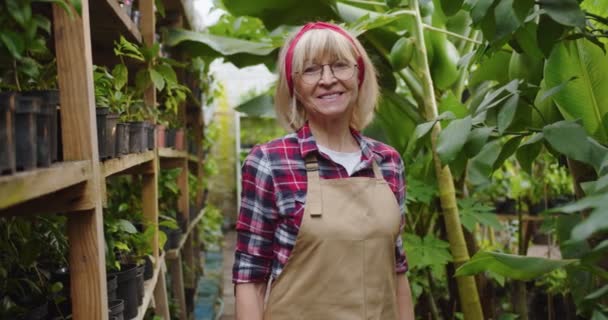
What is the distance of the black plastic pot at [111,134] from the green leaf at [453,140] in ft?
2.74

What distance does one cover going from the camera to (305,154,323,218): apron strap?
1.38 metres

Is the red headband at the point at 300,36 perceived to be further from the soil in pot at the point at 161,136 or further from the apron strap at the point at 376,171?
the soil in pot at the point at 161,136

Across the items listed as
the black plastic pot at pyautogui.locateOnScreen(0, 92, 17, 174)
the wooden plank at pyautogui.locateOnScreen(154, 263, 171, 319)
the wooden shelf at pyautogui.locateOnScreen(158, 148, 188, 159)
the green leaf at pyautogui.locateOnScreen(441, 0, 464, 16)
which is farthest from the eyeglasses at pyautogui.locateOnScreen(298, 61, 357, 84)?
the wooden plank at pyautogui.locateOnScreen(154, 263, 171, 319)

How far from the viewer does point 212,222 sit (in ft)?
19.5

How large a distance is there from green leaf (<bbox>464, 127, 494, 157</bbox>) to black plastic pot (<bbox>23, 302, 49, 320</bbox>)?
1015mm

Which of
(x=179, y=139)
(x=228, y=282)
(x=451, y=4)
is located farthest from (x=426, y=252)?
(x=228, y=282)

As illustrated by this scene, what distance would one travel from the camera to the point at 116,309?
5.65 feet

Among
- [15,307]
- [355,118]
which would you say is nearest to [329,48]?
[355,118]

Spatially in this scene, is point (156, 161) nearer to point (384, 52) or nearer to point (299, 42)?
point (384, 52)

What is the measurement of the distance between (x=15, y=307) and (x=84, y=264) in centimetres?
18

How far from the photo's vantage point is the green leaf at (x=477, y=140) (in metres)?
1.28

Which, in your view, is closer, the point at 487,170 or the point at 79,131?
the point at 79,131

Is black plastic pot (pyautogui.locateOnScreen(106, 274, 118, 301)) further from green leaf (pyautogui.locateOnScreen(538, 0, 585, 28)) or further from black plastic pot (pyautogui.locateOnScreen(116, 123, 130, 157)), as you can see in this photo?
green leaf (pyautogui.locateOnScreen(538, 0, 585, 28))

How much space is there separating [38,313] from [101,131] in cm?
45
